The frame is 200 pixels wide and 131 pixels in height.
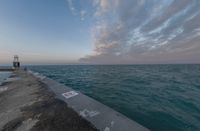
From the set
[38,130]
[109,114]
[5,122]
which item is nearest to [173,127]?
[109,114]

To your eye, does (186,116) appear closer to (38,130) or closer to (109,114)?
(109,114)

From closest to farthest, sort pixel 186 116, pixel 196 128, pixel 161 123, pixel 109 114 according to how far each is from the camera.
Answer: pixel 109 114
pixel 196 128
pixel 161 123
pixel 186 116

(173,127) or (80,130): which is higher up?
(80,130)

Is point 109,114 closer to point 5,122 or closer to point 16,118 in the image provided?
point 16,118

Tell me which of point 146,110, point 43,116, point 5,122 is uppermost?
point 43,116

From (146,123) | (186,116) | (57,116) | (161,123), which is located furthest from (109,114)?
(186,116)

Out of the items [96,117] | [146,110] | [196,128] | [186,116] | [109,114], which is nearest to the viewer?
[96,117]

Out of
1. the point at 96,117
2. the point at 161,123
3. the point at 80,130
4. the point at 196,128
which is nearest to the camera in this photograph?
the point at 80,130

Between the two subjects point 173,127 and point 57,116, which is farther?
point 173,127

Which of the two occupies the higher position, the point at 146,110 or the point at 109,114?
the point at 109,114
